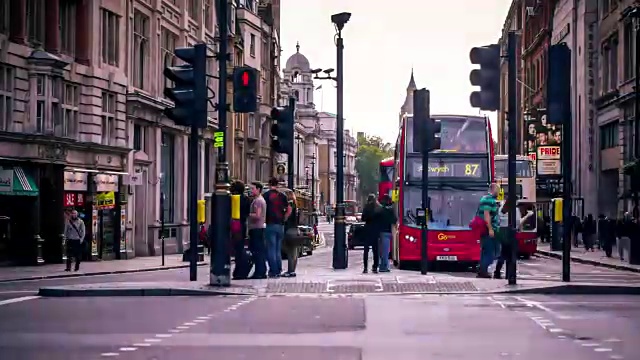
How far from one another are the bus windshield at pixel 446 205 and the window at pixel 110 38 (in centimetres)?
1760

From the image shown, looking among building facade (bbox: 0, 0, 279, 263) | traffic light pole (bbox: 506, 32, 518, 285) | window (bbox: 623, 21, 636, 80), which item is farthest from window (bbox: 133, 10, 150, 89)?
traffic light pole (bbox: 506, 32, 518, 285)

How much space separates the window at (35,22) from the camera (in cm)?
3847

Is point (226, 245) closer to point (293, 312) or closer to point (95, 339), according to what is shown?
point (293, 312)

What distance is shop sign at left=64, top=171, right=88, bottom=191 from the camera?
40406 millimetres

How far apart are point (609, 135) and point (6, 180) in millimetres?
37711

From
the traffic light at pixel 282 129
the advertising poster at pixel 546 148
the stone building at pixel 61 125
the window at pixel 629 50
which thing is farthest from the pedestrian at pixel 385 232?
the advertising poster at pixel 546 148

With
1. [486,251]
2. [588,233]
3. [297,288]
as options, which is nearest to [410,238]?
[486,251]

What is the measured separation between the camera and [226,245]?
1934 cm

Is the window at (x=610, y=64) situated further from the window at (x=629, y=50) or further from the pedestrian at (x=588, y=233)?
the pedestrian at (x=588, y=233)

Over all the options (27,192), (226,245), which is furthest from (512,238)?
(27,192)

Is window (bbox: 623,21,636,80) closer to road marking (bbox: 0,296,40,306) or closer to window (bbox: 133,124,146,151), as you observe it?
window (bbox: 133,124,146,151)

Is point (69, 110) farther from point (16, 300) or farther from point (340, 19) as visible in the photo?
point (16, 300)

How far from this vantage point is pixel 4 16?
36.7 m

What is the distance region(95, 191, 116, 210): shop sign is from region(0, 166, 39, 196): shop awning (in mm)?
4810
